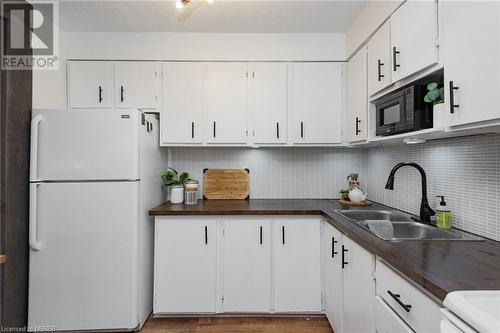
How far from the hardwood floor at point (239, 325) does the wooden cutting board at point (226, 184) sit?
1115mm

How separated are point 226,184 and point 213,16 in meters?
1.55

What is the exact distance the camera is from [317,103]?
2443 millimetres

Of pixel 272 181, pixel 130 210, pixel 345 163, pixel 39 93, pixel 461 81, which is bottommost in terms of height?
pixel 130 210

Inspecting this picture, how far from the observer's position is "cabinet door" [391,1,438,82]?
1251mm

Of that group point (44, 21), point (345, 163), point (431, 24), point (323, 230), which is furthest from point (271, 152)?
point (44, 21)

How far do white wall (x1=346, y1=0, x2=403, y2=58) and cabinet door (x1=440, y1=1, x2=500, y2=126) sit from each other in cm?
56

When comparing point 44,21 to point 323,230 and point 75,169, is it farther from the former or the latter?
point 323,230

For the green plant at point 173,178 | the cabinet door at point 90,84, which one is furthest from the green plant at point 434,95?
the cabinet door at point 90,84

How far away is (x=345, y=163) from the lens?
2744mm

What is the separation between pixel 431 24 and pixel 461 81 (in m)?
0.39

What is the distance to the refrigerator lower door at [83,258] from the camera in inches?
73.1

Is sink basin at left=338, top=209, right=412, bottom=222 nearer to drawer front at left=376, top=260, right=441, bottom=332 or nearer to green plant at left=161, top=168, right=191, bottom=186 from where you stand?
drawer front at left=376, top=260, right=441, bottom=332

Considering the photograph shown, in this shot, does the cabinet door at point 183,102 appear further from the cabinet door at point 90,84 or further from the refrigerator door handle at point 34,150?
the refrigerator door handle at point 34,150

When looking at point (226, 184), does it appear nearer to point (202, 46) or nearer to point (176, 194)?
point (176, 194)
